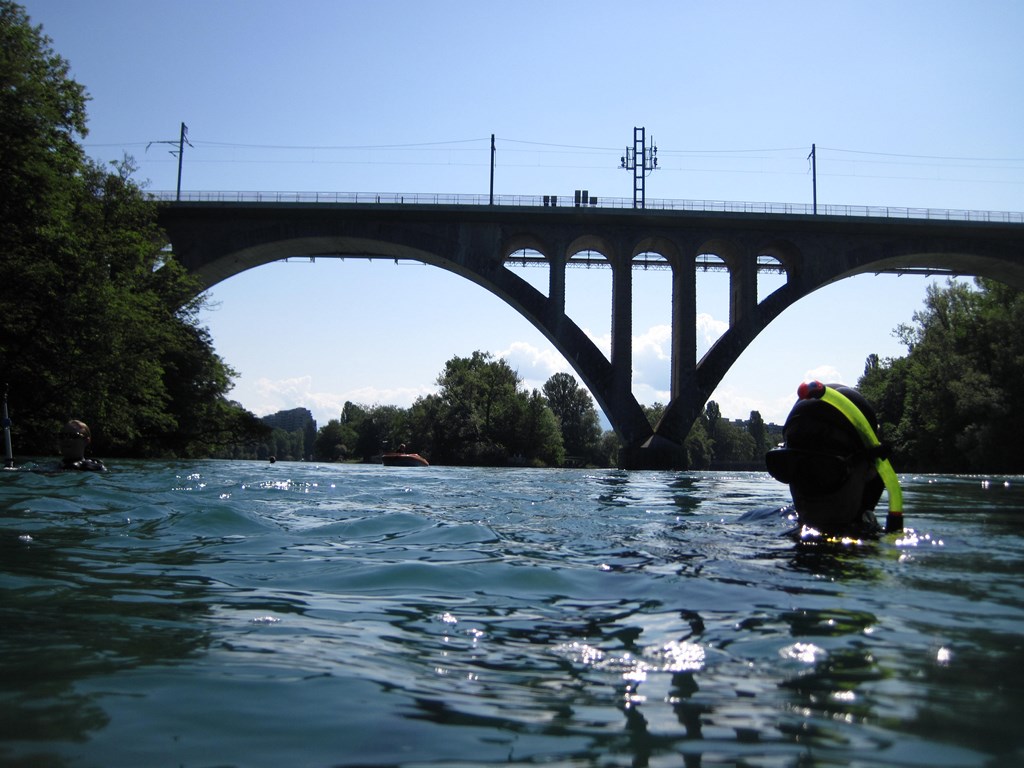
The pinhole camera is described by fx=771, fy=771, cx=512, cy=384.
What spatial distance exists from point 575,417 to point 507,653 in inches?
3469

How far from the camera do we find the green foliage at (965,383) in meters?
34.2

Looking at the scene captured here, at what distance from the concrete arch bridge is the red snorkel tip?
98.9 feet

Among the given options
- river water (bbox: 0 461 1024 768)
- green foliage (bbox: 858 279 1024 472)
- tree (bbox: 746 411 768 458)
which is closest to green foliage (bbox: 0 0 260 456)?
river water (bbox: 0 461 1024 768)

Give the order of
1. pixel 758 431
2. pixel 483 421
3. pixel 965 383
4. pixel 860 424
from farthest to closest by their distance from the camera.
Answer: pixel 758 431, pixel 483 421, pixel 965 383, pixel 860 424

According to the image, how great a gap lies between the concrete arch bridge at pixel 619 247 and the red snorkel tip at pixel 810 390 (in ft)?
98.9

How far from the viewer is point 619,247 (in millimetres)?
36469

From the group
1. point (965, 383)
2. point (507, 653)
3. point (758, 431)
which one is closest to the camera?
point (507, 653)

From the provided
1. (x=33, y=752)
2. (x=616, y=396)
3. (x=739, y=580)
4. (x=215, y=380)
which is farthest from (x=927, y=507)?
(x=215, y=380)

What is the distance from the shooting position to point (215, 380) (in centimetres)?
3356

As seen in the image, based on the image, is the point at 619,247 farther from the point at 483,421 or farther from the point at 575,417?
the point at 575,417

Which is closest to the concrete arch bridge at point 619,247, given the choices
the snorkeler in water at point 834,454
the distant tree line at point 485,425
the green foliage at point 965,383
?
the green foliage at point 965,383

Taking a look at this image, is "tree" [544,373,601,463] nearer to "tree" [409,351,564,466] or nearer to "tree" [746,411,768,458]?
"tree" [409,351,564,466]

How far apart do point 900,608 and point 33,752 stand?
2.63 m

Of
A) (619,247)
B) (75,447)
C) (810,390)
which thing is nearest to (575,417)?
(619,247)
